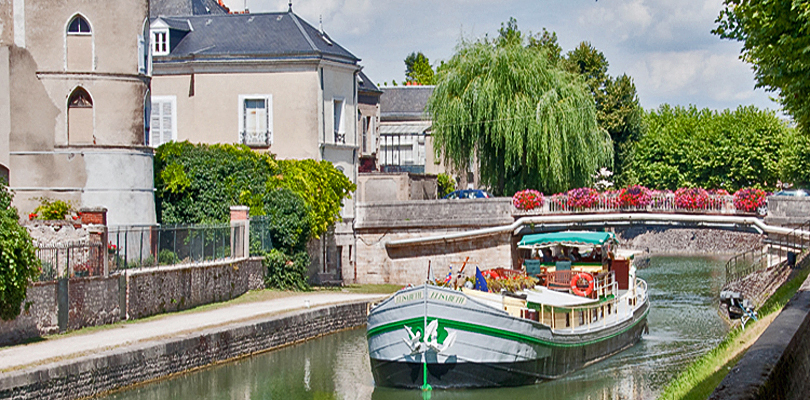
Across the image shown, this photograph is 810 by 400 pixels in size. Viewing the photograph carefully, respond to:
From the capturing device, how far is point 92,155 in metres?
29.1

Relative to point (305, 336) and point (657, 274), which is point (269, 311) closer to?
point (305, 336)

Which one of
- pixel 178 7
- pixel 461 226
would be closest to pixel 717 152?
pixel 461 226

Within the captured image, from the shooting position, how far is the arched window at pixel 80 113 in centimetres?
2908

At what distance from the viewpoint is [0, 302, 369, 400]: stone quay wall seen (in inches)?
677

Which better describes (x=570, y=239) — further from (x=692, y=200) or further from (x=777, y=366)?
(x=777, y=366)

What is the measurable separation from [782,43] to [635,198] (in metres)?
22.5

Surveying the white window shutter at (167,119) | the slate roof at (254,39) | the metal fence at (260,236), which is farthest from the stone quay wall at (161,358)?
the white window shutter at (167,119)

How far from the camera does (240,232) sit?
31.8 m

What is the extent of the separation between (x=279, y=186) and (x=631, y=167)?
3670 cm

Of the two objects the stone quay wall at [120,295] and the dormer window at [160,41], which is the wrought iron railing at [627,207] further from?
the dormer window at [160,41]

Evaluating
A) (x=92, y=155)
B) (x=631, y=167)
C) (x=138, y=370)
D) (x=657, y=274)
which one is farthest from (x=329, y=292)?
(x=631, y=167)

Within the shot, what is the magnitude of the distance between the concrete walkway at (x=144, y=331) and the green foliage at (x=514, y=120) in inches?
496

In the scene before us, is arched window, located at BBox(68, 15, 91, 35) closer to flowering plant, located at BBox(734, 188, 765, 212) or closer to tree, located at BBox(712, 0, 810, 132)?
tree, located at BBox(712, 0, 810, 132)

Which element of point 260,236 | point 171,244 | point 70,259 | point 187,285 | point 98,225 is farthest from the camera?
point 260,236
